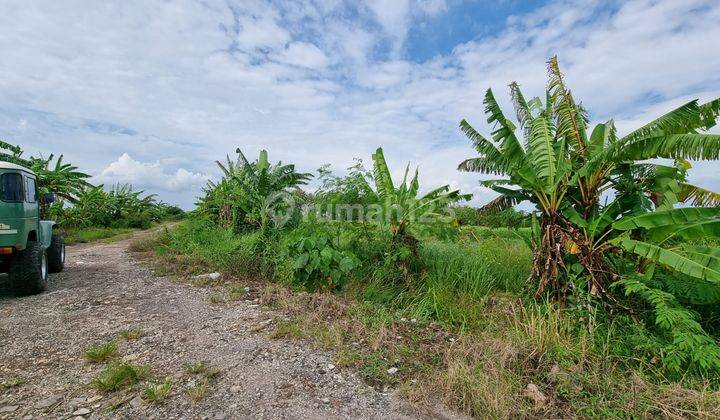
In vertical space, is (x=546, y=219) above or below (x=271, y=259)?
above

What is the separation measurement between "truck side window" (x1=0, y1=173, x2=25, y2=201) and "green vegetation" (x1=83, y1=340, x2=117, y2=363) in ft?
11.7

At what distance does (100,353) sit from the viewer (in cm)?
387

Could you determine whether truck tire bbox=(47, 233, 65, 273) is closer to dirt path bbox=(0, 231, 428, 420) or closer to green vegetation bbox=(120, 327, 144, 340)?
dirt path bbox=(0, 231, 428, 420)

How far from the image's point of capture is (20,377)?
3.53m

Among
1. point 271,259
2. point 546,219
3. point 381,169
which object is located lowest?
point 271,259

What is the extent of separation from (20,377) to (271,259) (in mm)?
4096

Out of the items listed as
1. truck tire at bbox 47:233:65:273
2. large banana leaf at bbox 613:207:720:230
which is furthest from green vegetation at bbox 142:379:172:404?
truck tire at bbox 47:233:65:273

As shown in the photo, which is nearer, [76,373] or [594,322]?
[76,373]

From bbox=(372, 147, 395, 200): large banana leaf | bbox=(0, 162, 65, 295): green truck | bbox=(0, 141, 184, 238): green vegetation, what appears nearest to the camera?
bbox=(0, 162, 65, 295): green truck

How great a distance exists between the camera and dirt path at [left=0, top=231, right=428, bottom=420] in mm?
3070

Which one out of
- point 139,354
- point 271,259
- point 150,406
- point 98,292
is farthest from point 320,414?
point 98,292

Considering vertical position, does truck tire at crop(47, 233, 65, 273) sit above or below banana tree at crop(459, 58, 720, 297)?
below

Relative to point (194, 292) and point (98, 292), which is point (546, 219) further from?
point (98, 292)

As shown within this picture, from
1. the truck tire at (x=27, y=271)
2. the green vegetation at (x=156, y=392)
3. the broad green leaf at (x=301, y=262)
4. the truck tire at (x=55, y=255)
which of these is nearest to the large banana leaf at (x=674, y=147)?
the broad green leaf at (x=301, y=262)
